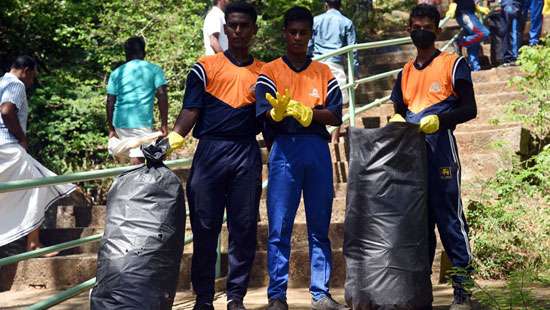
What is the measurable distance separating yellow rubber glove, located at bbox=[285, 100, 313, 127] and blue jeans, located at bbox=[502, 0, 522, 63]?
6.76 metres

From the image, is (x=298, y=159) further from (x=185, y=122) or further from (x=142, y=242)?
(x=142, y=242)

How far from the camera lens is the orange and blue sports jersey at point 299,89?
18.9ft

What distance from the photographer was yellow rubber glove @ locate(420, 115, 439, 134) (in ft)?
18.5

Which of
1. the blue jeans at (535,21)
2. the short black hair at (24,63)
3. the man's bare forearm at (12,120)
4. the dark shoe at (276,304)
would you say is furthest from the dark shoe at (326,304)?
the blue jeans at (535,21)

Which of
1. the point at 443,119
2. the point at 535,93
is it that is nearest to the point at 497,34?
the point at 535,93

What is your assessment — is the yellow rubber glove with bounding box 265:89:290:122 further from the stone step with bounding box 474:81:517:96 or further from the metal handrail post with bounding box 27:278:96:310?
→ the stone step with bounding box 474:81:517:96

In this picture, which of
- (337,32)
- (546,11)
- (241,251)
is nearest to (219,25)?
(337,32)

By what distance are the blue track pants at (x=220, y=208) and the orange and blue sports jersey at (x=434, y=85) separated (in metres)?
1.00

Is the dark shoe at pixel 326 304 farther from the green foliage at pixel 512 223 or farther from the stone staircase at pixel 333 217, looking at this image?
the green foliage at pixel 512 223

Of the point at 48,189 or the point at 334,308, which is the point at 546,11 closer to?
the point at 48,189

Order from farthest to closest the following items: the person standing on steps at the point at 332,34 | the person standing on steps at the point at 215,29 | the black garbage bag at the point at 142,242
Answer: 1. the person standing on steps at the point at 332,34
2. the person standing on steps at the point at 215,29
3. the black garbage bag at the point at 142,242

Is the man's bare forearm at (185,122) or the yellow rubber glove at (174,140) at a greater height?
the man's bare forearm at (185,122)

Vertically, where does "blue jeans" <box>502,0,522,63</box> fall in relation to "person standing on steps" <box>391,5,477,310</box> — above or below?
above

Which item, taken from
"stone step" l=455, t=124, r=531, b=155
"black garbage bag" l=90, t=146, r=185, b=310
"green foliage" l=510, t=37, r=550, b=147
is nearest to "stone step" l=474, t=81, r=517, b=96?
"green foliage" l=510, t=37, r=550, b=147
